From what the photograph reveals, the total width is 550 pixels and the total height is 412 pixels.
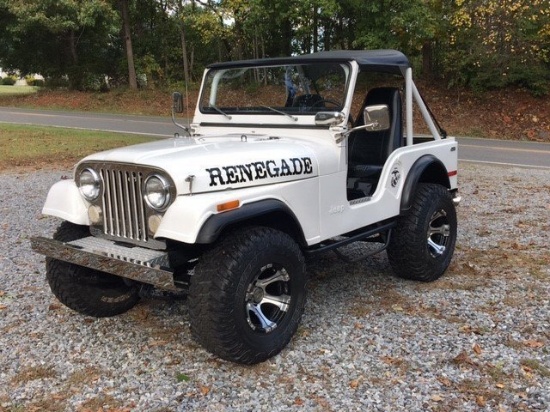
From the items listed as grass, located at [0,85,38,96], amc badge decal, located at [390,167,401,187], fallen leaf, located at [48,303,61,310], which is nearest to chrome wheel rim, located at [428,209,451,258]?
amc badge decal, located at [390,167,401,187]

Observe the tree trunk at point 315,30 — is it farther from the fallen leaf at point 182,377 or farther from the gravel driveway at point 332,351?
the fallen leaf at point 182,377

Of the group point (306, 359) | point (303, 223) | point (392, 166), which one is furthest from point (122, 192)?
point (392, 166)

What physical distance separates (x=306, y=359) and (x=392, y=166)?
1.73 metres

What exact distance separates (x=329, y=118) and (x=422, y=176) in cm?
143

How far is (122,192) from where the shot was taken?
3.46m

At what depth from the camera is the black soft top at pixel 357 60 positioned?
14.0ft

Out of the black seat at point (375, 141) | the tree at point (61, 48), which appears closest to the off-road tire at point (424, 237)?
the black seat at point (375, 141)

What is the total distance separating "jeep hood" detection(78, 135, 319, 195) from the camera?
319cm

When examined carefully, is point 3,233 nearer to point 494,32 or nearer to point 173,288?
point 173,288

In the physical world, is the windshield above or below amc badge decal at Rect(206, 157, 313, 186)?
above

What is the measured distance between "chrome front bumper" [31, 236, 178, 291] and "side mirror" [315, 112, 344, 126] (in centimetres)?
155

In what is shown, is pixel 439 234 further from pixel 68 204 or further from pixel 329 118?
pixel 68 204

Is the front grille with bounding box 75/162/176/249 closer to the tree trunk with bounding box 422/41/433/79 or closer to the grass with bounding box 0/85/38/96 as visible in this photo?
the tree trunk with bounding box 422/41/433/79

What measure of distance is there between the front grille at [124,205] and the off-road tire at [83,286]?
0.43m
